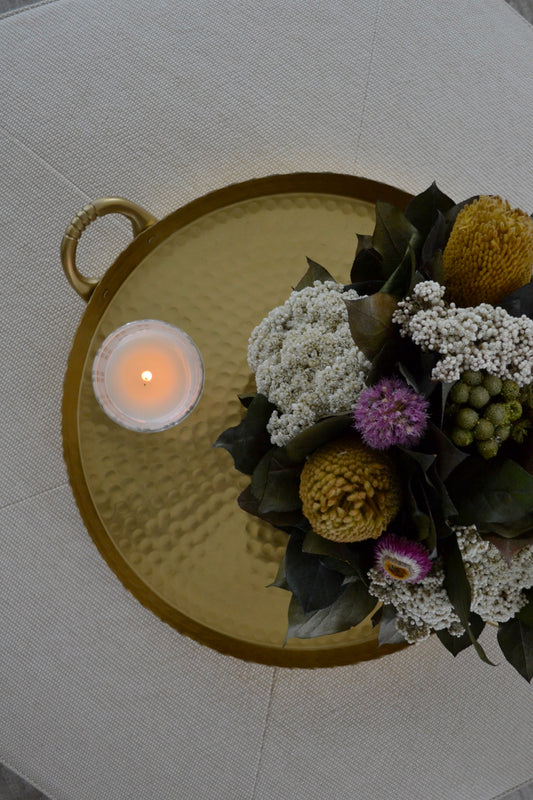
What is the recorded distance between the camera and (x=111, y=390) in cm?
66

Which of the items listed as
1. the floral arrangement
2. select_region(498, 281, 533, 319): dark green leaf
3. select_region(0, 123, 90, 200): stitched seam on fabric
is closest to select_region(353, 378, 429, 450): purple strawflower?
the floral arrangement

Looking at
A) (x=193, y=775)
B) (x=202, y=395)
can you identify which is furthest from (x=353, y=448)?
(x=193, y=775)

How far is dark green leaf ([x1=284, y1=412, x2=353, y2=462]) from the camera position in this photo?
45 cm

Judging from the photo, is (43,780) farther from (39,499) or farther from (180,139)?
(180,139)

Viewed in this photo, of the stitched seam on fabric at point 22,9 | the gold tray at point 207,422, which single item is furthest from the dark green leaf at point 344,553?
the stitched seam on fabric at point 22,9

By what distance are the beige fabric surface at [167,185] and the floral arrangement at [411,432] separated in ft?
1.06

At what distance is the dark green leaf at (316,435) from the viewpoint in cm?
45

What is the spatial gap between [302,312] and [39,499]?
0.44m

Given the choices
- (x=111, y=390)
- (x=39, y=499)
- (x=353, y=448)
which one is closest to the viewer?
(x=353, y=448)

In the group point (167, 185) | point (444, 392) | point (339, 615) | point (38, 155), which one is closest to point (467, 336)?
point (444, 392)

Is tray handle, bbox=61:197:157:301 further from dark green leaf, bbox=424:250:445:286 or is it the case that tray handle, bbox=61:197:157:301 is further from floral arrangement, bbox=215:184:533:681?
dark green leaf, bbox=424:250:445:286

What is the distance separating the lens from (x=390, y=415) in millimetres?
415

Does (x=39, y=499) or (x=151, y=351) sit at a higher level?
(x=151, y=351)

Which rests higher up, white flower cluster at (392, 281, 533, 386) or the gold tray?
white flower cluster at (392, 281, 533, 386)
